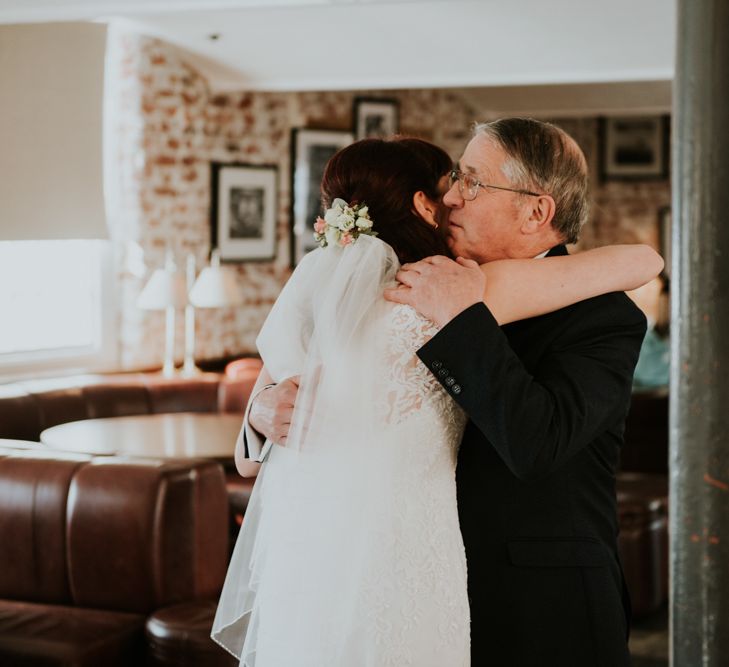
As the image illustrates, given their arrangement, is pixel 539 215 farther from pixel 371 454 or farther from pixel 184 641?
pixel 184 641

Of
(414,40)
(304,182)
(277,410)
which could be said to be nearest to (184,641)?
(277,410)

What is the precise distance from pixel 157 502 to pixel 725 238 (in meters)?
2.62

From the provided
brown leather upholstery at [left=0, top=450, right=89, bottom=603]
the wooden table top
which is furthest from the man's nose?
the wooden table top

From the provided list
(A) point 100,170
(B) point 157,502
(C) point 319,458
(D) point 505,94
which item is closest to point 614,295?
(C) point 319,458

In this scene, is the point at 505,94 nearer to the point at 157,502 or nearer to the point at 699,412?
the point at 157,502

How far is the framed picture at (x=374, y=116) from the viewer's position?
995 cm

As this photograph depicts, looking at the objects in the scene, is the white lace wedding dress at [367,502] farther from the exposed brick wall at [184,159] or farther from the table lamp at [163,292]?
the table lamp at [163,292]

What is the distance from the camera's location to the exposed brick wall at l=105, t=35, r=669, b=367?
24.3 feet

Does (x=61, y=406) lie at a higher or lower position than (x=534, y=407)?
lower

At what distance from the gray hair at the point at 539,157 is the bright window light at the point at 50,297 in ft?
17.2

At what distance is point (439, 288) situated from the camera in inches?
67.6

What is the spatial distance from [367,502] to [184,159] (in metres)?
6.54

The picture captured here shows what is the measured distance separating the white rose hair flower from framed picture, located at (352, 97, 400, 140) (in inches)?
322

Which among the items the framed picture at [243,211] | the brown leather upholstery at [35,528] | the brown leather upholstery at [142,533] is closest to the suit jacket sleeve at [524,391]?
the brown leather upholstery at [142,533]
